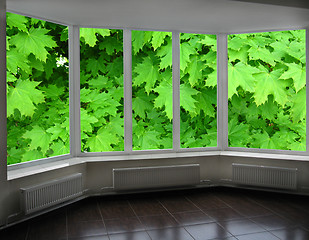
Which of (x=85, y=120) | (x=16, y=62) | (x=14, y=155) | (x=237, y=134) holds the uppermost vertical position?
(x=16, y=62)

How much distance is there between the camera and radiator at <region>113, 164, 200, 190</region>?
427 cm

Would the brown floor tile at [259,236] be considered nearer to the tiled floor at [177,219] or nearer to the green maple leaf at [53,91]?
the tiled floor at [177,219]

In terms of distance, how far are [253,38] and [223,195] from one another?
92.1 inches

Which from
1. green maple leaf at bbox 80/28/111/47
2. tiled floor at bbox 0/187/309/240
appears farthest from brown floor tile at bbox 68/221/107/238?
green maple leaf at bbox 80/28/111/47

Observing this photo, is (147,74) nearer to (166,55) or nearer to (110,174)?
(166,55)

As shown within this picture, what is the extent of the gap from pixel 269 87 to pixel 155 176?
6.88 ft

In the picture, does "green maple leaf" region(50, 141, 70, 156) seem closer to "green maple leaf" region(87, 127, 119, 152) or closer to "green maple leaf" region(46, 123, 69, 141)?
"green maple leaf" region(46, 123, 69, 141)

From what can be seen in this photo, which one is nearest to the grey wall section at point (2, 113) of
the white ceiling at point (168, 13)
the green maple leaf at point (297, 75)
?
the white ceiling at point (168, 13)

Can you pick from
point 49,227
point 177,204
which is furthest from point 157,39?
point 49,227

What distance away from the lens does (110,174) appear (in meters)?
4.33

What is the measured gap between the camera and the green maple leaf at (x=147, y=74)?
4.68m

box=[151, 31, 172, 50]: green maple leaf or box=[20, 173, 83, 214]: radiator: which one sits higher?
box=[151, 31, 172, 50]: green maple leaf

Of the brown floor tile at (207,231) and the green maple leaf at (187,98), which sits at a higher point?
the green maple leaf at (187,98)

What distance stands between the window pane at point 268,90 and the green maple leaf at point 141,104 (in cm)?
129
